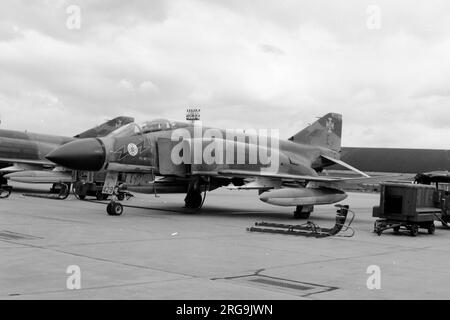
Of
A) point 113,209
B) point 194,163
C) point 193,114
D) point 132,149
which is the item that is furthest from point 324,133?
point 193,114

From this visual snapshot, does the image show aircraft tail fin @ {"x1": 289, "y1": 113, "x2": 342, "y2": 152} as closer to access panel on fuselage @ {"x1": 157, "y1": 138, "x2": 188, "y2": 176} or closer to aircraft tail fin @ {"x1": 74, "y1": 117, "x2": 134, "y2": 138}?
access panel on fuselage @ {"x1": 157, "y1": 138, "x2": 188, "y2": 176}

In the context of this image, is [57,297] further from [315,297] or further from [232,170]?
[232,170]

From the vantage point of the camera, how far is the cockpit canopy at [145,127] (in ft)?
48.3

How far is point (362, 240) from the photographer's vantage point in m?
11.0

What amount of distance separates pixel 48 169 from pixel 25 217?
13.6 m

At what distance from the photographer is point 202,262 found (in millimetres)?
7418

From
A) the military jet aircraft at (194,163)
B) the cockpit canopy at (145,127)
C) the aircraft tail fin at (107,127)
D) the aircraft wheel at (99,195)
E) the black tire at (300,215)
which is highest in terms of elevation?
the aircraft tail fin at (107,127)

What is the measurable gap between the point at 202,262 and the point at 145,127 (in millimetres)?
8297

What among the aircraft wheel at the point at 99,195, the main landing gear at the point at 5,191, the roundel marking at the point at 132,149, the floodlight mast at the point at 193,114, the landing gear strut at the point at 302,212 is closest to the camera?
the roundel marking at the point at 132,149

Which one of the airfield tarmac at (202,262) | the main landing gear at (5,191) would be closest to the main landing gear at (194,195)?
the airfield tarmac at (202,262)

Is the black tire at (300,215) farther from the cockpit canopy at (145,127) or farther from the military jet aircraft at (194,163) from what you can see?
the cockpit canopy at (145,127)

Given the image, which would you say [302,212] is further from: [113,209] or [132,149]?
[113,209]

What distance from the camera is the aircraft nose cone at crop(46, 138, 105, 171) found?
43.0 feet
